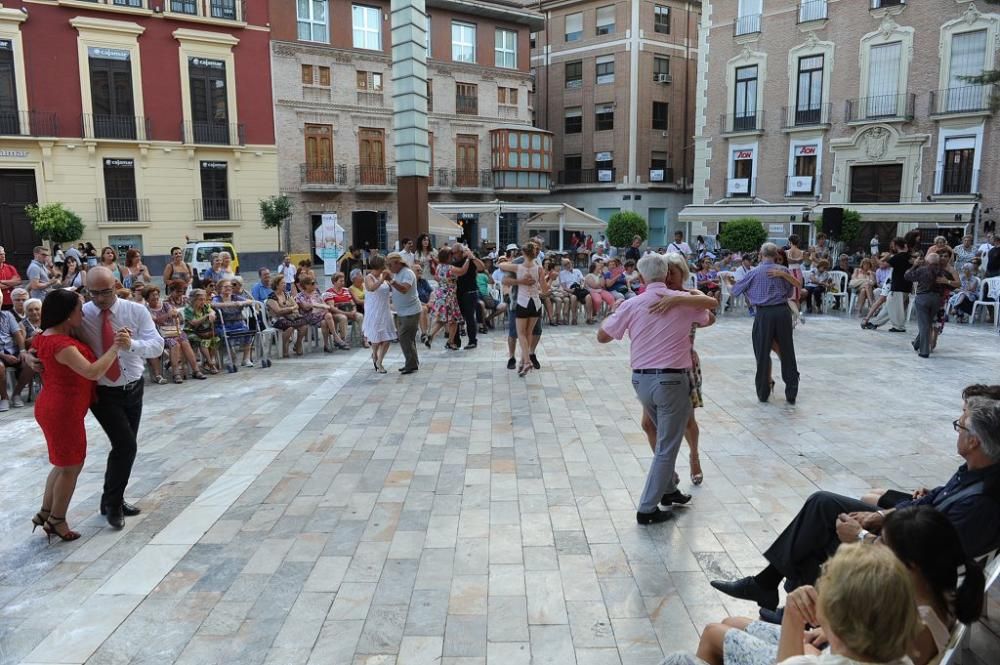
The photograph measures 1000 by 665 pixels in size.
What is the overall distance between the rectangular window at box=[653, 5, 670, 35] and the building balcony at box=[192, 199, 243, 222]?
23.2 m

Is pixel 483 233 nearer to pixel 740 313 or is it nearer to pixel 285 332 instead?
pixel 740 313

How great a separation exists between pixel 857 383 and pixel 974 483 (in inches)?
247

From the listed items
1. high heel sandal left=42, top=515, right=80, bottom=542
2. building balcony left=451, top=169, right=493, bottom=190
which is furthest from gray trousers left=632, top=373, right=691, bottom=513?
building balcony left=451, top=169, right=493, bottom=190

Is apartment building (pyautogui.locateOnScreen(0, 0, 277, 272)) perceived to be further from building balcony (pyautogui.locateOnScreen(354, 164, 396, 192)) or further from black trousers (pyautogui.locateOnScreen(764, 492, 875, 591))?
black trousers (pyautogui.locateOnScreen(764, 492, 875, 591))

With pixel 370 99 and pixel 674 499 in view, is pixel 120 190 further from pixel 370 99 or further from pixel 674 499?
pixel 674 499

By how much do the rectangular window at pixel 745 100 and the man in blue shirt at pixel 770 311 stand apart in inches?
999

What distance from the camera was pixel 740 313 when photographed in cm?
1567

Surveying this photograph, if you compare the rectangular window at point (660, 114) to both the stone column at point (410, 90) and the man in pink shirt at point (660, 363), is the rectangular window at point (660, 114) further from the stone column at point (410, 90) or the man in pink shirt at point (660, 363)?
the man in pink shirt at point (660, 363)

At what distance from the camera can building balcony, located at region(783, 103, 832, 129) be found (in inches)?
1110

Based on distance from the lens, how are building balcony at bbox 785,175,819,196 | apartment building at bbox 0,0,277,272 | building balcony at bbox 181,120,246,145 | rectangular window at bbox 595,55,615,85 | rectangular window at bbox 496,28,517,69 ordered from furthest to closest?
1. rectangular window at bbox 595,55,615,85
2. rectangular window at bbox 496,28,517,69
3. building balcony at bbox 785,175,819,196
4. building balcony at bbox 181,120,246,145
5. apartment building at bbox 0,0,277,272

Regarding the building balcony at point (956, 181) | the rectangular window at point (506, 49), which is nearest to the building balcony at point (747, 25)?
the building balcony at point (956, 181)

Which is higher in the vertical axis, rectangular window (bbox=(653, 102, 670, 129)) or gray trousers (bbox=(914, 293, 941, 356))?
rectangular window (bbox=(653, 102, 670, 129))

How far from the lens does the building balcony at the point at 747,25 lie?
1174 inches

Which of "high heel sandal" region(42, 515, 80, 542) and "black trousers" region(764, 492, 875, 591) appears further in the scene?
"high heel sandal" region(42, 515, 80, 542)
